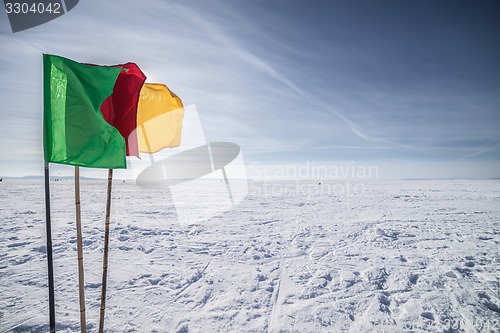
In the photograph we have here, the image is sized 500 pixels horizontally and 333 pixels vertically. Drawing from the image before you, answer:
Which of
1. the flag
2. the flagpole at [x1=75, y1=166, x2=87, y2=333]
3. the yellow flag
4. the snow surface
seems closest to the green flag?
the flagpole at [x1=75, y1=166, x2=87, y2=333]

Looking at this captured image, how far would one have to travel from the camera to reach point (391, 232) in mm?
10070

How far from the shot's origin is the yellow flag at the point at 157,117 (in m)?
4.33

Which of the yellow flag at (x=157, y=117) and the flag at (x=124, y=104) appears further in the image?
the yellow flag at (x=157, y=117)

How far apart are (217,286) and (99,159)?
401 centimetres

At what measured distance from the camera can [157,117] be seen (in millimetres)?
4543

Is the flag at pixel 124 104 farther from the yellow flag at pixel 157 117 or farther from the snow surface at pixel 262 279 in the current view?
the snow surface at pixel 262 279

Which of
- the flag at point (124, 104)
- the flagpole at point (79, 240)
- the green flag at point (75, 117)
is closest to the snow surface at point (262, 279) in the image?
the flagpole at point (79, 240)

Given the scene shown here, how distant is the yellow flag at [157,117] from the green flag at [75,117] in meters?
1.38

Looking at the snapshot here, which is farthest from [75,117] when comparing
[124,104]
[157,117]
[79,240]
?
[157,117]

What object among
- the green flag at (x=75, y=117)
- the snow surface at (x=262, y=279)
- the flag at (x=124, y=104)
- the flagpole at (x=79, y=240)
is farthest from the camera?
the snow surface at (x=262, y=279)

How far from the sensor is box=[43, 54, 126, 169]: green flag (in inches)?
104

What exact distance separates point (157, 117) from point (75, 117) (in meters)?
1.87

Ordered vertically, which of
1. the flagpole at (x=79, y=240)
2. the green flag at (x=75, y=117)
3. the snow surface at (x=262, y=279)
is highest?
the green flag at (x=75, y=117)

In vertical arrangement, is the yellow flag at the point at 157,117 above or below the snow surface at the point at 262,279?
above
